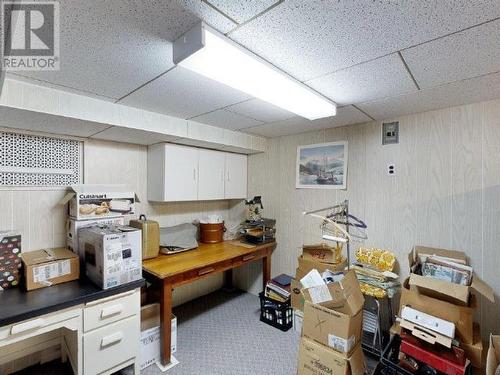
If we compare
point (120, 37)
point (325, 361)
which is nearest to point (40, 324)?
point (120, 37)

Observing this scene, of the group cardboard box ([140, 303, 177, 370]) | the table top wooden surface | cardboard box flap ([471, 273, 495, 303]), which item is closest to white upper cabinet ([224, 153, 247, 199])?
the table top wooden surface

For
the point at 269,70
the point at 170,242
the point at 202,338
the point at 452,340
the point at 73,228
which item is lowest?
the point at 202,338

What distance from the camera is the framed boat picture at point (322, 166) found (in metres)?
2.58

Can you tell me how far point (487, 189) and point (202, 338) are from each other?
8.89ft

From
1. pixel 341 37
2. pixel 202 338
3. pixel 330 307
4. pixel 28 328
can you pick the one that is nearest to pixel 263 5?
pixel 341 37

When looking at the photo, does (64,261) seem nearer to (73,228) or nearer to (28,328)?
(73,228)

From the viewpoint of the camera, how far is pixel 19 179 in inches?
77.5

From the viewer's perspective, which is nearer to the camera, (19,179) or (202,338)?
(19,179)

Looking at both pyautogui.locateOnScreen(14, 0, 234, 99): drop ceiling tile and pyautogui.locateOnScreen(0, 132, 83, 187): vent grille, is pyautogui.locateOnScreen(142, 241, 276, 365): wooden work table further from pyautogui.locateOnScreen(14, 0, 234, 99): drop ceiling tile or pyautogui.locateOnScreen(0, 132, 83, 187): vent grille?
pyautogui.locateOnScreen(14, 0, 234, 99): drop ceiling tile

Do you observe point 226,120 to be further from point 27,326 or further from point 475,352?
point 475,352

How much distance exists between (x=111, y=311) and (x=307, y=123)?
2.28 metres

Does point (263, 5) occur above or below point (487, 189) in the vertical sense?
above

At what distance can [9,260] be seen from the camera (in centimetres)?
166

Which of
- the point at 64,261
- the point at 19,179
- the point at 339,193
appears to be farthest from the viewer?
the point at 339,193
